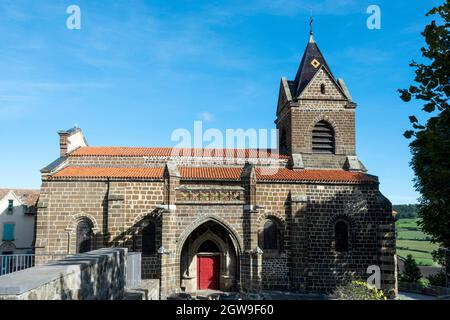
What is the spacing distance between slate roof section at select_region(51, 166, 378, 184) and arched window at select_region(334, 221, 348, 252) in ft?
8.56

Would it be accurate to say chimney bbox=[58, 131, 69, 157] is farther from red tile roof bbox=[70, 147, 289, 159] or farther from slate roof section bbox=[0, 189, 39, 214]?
slate roof section bbox=[0, 189, 39, 214]

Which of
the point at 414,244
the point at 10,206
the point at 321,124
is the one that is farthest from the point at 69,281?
the point at 414,244

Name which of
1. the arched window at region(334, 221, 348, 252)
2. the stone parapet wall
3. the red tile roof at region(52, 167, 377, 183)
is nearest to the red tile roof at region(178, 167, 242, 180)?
the red tile roof at region(52, 167, 377, 183)

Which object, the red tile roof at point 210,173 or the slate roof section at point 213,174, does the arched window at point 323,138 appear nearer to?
the slate roof section at point 213,174

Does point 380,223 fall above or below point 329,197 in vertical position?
below

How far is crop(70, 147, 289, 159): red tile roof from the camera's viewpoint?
968 inches

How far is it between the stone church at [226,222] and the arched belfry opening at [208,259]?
58 mm

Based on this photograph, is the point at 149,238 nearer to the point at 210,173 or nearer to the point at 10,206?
the point at 210,173

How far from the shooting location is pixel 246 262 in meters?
20.0

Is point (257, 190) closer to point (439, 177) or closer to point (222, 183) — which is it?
point (222, 183)

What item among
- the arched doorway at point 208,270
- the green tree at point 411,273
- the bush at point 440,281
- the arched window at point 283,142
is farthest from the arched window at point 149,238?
the green tree at point 411,273

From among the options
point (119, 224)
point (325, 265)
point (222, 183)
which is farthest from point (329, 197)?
point (119, 224)

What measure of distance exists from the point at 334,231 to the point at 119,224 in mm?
12377

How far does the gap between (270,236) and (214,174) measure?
16.2 feet
